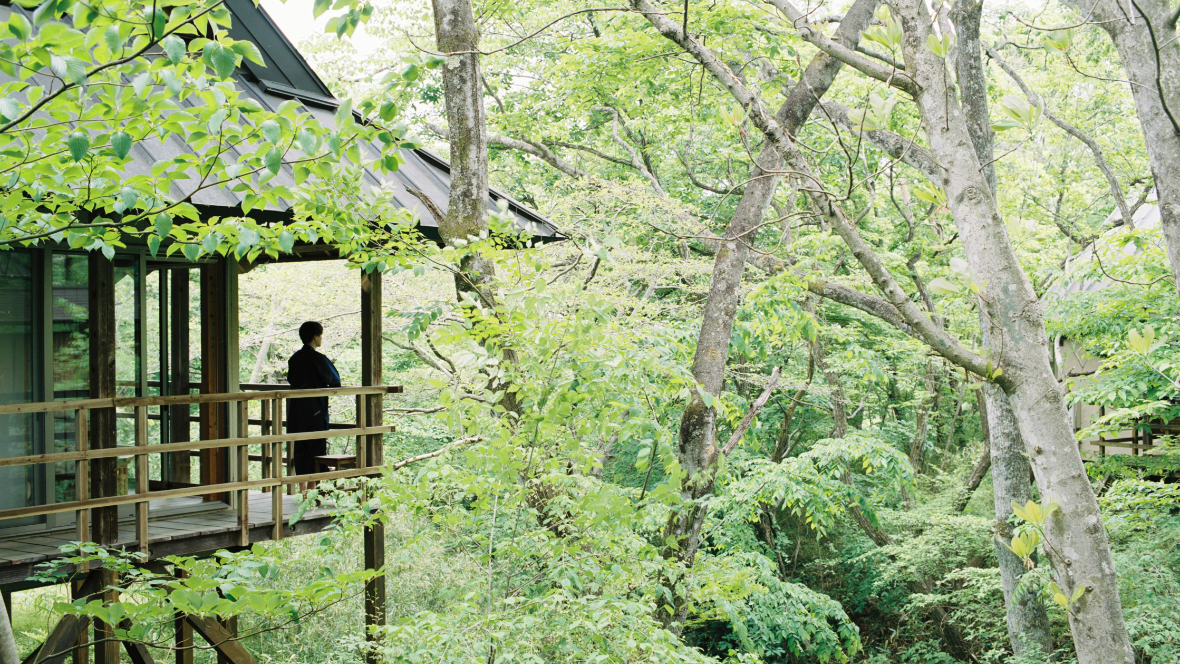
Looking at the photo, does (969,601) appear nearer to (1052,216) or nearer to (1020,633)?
(1020,633)

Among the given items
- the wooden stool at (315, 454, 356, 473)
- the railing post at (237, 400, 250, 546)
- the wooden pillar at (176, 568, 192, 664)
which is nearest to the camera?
the railing post at (237, 400, 250, 546)

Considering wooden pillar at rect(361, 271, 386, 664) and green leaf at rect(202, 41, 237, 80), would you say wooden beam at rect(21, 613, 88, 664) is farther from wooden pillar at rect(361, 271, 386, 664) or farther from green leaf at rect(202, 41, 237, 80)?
green leaf at rect(202, 41, 237, 80)

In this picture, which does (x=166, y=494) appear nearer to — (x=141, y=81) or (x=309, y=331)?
(x=309, y=331)

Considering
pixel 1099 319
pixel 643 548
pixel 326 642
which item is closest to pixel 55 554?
pixel 643 548

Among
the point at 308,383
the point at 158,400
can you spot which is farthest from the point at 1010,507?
the point at 158,400

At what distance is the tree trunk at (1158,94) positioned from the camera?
312 cm

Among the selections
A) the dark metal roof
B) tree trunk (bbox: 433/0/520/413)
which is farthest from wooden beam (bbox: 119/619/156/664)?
the dark metal roof

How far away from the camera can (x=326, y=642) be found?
862 cm

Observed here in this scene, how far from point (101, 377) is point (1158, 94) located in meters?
5.71

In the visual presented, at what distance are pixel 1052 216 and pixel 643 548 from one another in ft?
43.5

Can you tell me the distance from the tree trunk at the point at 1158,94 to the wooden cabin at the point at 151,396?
2681 millimetres


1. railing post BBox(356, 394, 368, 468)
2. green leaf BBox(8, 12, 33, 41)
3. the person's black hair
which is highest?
green leaf BBox(8, 12, 33, 41)

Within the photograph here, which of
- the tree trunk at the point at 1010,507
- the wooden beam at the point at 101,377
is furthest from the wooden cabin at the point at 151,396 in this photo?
the tree trunk at the point at 1010,507

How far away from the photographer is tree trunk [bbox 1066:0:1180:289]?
3.12 meters
